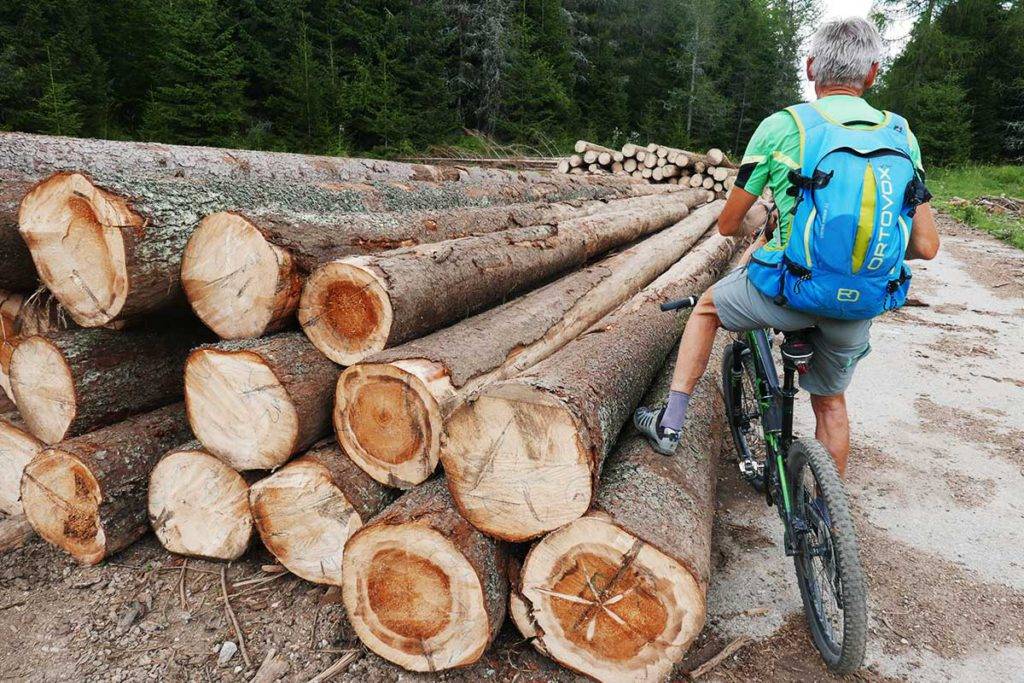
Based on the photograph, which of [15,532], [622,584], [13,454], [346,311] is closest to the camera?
[622,584]

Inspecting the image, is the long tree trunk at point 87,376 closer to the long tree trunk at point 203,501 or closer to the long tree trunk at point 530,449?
the long tree trunk at point 203,501

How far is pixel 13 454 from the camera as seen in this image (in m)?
3.07

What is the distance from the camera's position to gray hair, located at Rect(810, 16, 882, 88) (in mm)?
2080

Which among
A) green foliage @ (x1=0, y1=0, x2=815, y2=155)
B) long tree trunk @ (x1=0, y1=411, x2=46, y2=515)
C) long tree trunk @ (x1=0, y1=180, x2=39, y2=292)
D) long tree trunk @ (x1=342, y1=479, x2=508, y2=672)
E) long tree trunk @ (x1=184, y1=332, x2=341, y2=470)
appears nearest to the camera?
long tree trunk @ (x1=342, y1=479, x2=508, y2=672)

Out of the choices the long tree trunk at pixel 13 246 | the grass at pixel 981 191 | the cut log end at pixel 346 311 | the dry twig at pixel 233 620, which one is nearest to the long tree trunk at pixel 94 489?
the dry twig at pixel 233 620

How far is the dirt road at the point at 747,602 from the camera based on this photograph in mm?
2211

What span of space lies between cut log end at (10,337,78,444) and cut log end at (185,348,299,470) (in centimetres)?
60

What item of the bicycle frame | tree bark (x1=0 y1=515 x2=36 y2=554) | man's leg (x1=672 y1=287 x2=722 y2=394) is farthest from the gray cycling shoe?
tree bark (x1=0 y1=515 x2=36 y2=554)

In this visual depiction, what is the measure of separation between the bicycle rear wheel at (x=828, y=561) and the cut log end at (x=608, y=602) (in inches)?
19.1

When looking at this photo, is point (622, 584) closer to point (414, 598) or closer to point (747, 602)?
A: point (414, 598)

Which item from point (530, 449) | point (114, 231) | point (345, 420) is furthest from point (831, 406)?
point (114, 231)

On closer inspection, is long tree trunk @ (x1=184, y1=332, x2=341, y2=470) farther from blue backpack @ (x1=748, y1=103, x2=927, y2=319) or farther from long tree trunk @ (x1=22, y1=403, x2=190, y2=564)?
blue backpack @ (x1=748, y1=103, x2=927, y2=319)

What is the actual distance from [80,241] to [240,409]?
979 mm

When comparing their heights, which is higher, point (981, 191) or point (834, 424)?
point (834, 424)
